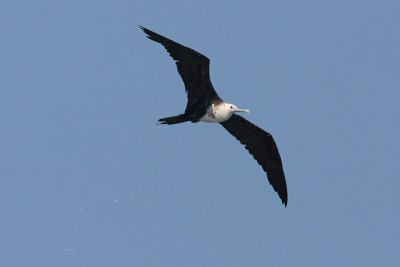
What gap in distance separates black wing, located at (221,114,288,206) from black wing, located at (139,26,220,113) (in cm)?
145

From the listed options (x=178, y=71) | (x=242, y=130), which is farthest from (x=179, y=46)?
(x=242, y=130)

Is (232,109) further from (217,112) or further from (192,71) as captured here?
(192,71)

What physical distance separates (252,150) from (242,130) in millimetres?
597

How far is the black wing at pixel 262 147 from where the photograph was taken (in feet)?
55.0

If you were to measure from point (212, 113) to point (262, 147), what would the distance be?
2.21 meters

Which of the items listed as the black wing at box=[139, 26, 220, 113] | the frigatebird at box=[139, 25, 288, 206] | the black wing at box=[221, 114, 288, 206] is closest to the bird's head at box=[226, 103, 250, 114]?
the frigatebird at box=[139, 25, 288, 206]

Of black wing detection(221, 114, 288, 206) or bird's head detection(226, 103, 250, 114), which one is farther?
black wing detection(221, 114, 288, 206)

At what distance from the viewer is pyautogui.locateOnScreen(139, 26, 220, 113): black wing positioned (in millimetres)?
14445

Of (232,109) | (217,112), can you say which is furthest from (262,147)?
(217,112)

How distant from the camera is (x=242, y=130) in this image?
16.9 metres

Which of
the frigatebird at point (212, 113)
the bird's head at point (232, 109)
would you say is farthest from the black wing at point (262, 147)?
the bird's head at point (232, 109)

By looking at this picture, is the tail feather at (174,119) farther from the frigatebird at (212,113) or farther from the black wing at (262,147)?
the black wing at (262,147)

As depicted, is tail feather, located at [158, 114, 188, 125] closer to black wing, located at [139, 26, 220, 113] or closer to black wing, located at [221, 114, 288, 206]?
black wing, located at [139, 26, 220, 113]

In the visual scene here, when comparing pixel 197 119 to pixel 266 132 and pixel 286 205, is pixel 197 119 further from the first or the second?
pixel 286 205
